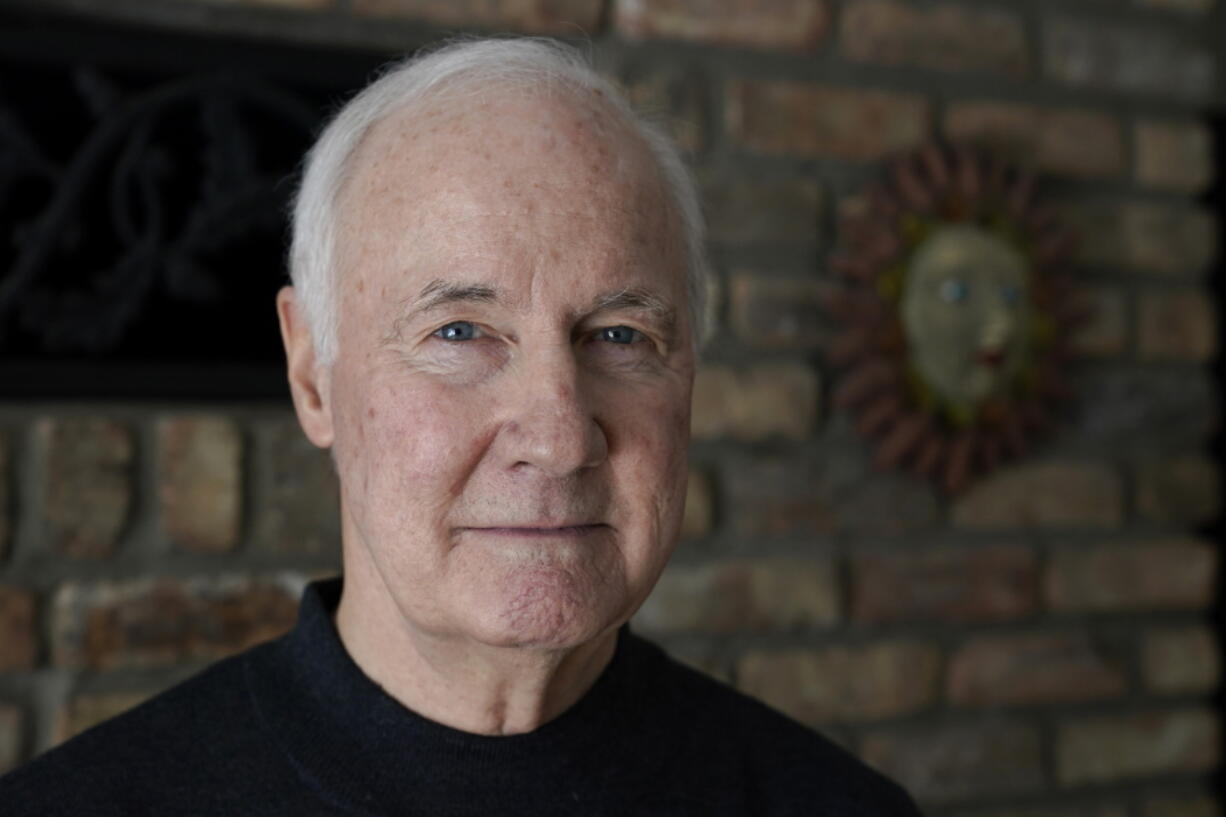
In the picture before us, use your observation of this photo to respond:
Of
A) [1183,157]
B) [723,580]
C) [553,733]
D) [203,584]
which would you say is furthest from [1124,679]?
[203,584]

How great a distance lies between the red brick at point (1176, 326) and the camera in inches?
68.0

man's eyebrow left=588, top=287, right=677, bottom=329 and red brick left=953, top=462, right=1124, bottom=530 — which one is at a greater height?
man's eyebrow left=588, top=287, right=677, bottom=329

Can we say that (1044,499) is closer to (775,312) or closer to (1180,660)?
(1180,660)

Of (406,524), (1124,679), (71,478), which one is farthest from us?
(1124,679)

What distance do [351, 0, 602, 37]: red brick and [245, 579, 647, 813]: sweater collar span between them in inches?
27.9

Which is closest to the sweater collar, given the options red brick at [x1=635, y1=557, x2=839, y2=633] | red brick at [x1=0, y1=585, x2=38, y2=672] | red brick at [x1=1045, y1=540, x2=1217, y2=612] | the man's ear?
the man's ear

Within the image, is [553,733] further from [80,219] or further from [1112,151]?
[1112,151]

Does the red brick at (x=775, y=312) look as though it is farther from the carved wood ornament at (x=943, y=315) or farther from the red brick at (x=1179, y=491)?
the red brick at (x=1179, y=491)

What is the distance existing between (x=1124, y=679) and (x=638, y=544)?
3.66 feet

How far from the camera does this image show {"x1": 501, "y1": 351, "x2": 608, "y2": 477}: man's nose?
823mm

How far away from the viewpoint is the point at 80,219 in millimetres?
1247

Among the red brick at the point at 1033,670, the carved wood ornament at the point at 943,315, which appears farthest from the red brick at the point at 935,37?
the red brick at the point at 1033,670

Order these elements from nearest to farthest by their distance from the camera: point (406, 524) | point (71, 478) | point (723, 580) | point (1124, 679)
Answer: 1. point (406, 524)
2. point (71, 478)
3. point (723, 580)
4. point (1124, 679)

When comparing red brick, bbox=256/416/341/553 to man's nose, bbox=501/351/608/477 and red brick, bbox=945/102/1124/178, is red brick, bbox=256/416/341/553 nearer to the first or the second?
man's nose, bbox=501/351/608/477
